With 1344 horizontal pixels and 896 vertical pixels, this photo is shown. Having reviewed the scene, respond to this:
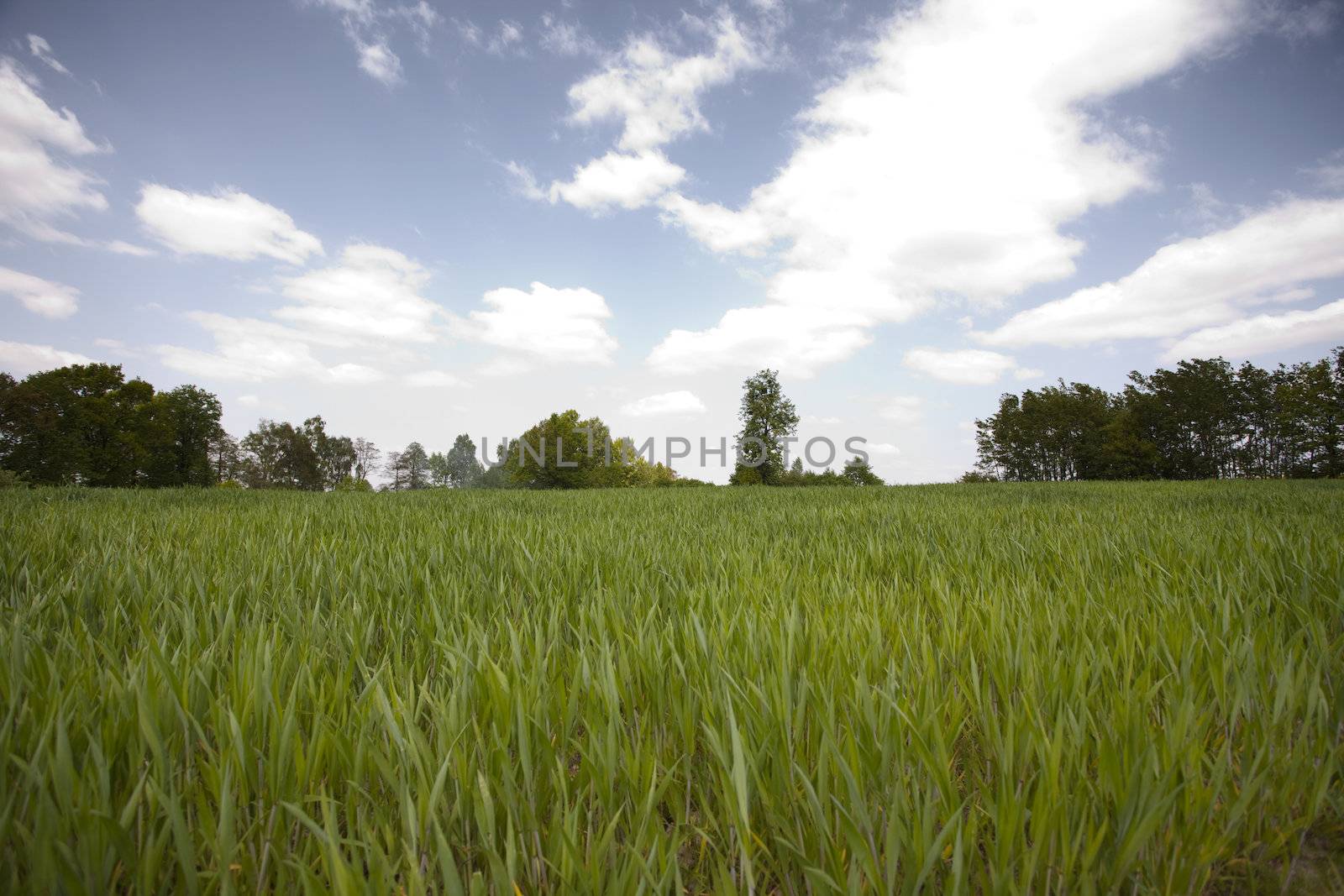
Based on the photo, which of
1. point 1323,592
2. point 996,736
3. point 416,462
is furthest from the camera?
point 416,462

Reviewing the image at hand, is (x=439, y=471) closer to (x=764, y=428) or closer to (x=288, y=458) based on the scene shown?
(x=288, y=458)

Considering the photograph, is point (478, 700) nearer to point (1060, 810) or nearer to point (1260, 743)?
point (1060, 810)

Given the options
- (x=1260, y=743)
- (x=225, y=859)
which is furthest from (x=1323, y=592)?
(x=225, y=859)

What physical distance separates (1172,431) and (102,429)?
87996 millimetres

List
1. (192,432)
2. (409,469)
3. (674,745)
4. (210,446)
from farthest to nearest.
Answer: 1. (409,469)
2. (210,446)
3. (192,432)
4. (674,745)

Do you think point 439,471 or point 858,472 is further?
point 439,471

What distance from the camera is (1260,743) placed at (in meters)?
1.15

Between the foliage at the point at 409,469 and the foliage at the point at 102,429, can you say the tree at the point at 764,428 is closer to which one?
the foliage at the point at 102,429

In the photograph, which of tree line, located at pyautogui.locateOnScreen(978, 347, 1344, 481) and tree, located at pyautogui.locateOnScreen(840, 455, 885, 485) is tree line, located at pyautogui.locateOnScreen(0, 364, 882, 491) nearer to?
tree, located at pyautogui.locateOnScreen(840, 455, 885, 485)

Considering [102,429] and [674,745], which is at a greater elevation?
[102,429]

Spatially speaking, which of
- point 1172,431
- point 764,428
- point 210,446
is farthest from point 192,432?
point 1172,431

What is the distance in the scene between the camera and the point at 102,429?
3875 centimetres

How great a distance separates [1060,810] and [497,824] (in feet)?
2.87

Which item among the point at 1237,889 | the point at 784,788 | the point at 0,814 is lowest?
the point at 1237,889
